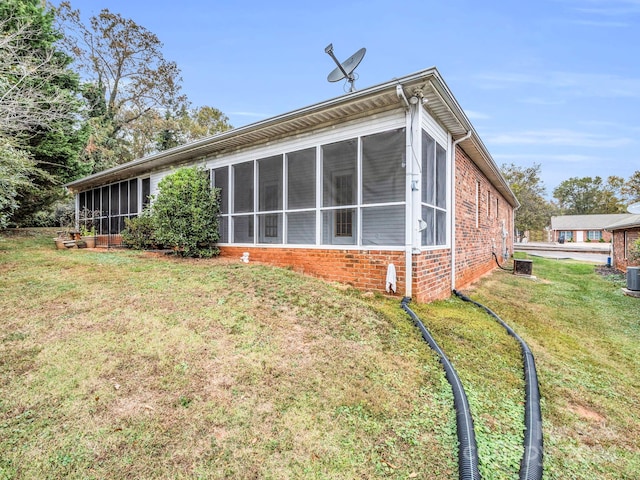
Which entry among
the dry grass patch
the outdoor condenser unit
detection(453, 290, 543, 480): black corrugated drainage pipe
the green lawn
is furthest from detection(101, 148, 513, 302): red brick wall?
detection(453, 290, 543, 480): black corrugated drainage pipe

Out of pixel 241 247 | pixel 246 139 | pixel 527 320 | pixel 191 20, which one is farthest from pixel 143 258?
pixel 191 20

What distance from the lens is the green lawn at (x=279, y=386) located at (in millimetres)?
1941

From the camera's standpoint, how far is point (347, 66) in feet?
21.2

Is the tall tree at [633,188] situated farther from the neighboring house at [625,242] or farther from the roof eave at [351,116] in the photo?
the roof eave at [351,116]

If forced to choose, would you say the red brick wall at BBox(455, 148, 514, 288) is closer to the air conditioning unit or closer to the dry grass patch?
the air conditioning unit

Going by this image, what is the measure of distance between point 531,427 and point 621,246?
673 inches

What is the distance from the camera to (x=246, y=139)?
702 centimetres

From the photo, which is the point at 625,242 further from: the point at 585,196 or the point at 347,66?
the point at 585,196

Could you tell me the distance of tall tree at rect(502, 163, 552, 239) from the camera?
44656mm

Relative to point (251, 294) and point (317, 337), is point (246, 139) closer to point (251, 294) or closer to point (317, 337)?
point (251, 294)

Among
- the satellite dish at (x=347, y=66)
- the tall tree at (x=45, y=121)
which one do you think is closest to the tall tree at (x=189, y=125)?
the tall tree at (x=45, y=121)

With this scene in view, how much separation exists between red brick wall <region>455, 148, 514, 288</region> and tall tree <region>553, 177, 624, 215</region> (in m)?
58.1

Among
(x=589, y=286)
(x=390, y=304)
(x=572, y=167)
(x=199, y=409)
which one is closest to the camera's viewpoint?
(x=199, y=409)

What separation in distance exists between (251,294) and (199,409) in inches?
92.2
